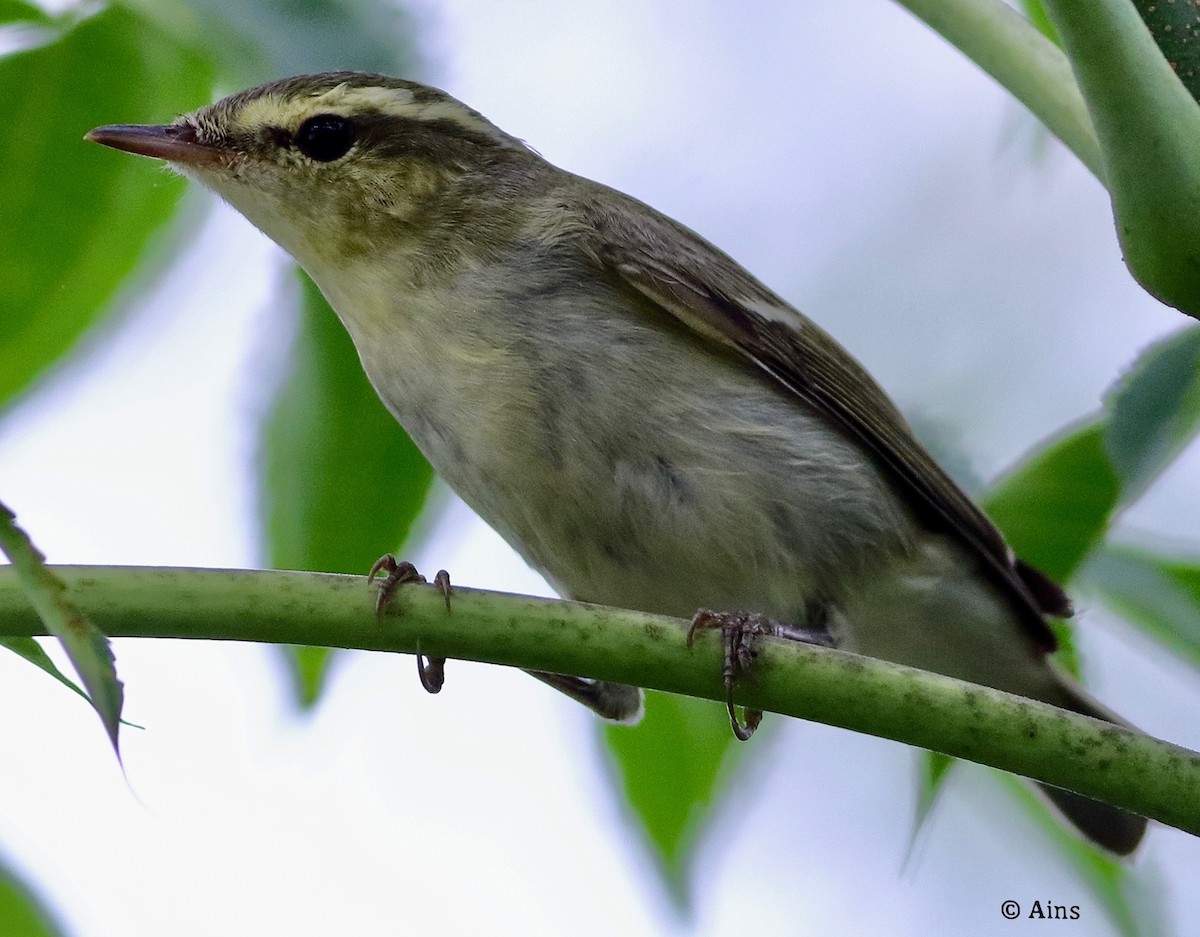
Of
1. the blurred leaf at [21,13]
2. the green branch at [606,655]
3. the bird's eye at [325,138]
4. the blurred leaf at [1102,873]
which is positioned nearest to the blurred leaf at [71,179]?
the blurred leaf at [21,13]

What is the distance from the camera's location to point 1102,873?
2014mm

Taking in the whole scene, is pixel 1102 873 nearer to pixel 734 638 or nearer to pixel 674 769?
pixel 674 769

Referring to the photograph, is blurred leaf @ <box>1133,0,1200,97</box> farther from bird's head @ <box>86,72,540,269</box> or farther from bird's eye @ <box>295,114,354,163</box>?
bird's eye @ <box>295,114,354,163</box>

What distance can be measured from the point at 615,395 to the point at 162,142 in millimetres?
775

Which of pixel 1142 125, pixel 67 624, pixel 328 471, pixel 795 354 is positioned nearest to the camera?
pixel 67 624

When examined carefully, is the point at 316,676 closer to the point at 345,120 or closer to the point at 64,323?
the point at 64,323

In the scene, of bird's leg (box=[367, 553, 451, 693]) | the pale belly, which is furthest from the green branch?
the pale belly

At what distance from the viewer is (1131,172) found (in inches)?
45.7

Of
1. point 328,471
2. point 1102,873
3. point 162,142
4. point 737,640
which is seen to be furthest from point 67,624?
point 1102,873

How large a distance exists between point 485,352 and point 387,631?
3.33 feet

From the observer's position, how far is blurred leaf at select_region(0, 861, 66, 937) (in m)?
1.36

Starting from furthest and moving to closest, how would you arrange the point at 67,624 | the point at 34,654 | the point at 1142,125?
1. the point at 1142,125
2. the point at 34,654
3. the point at 67,624

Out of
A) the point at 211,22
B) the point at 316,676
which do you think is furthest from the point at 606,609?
the point at 211,22

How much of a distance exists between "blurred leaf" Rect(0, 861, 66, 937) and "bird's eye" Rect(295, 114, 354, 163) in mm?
1346
